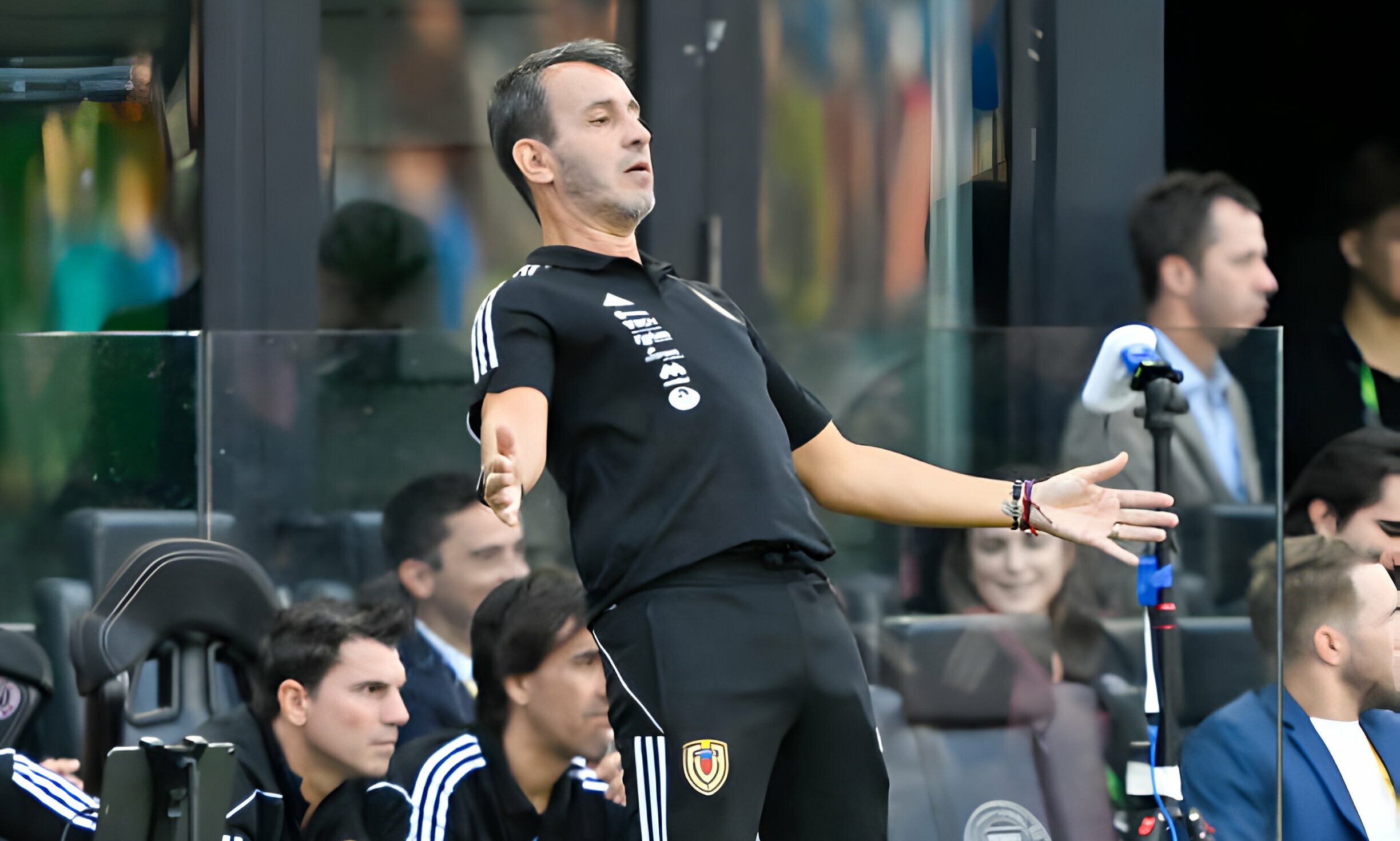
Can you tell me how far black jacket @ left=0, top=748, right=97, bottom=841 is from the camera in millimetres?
3129

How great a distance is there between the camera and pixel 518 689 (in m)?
3.45

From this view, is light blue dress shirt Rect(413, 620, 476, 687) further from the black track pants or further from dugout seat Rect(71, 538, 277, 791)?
the black track pants

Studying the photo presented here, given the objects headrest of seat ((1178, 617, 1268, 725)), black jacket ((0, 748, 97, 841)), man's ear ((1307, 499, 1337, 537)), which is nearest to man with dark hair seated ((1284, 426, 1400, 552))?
man's ear ((1307, 499, 1337, 537))

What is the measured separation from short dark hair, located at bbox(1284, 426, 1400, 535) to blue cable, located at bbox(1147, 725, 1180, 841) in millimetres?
716

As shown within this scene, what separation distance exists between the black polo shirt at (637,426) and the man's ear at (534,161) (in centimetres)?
18

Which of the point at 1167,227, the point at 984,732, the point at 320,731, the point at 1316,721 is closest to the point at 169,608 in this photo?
the point at 320,731

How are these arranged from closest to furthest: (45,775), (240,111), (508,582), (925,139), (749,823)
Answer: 1. (749,823)
2. (45,775)
3. (508,582)
4. (240,111)
5. (925,139)

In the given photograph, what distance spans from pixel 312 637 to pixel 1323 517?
2420 millimetres

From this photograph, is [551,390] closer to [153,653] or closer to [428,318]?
[153,653]

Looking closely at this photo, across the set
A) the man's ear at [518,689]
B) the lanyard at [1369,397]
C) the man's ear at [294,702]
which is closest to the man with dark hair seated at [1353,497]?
the lanyard at [1369,397]

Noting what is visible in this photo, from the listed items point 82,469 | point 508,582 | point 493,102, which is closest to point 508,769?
point 508,582

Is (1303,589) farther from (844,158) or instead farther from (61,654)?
(61,654)

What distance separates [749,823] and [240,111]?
2889mm

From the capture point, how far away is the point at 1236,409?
3609mm
